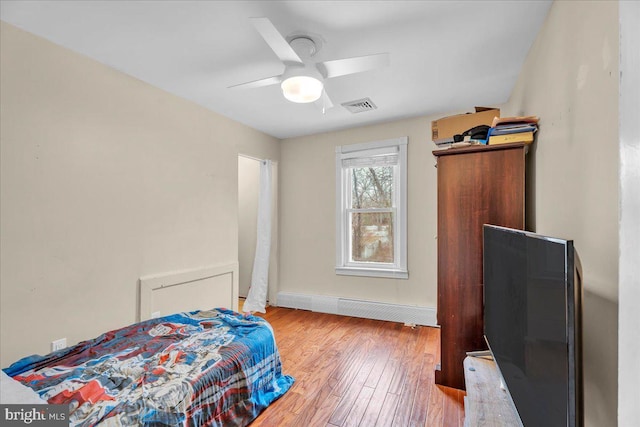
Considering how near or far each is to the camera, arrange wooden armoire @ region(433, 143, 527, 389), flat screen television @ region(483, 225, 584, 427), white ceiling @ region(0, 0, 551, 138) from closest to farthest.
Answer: flat screen television @ region(483, 225, 584, 427) → white ceiling @ region(0, 0, 551, 138) → wooden armoire @ region(433, 143, 527, 389)

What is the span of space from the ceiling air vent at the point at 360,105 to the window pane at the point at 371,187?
0.92m

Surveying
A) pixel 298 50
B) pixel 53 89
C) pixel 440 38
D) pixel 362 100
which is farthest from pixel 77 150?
pixel 440 38

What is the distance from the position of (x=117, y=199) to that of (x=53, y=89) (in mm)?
883

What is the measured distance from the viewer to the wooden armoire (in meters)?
2.09

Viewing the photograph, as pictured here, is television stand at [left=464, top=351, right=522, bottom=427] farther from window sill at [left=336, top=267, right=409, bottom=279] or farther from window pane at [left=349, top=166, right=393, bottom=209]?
window pane at [left=349, top=166, right=393, bottom=209]

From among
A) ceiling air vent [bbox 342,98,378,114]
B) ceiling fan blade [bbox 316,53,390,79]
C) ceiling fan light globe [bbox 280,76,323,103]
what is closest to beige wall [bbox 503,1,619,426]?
ceiling fan blade [bbox 316,53,390,79]

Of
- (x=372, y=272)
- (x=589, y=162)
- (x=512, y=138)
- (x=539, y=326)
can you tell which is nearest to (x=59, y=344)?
(x=539, y=326)

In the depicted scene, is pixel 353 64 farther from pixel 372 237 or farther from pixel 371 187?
pixel 372 237

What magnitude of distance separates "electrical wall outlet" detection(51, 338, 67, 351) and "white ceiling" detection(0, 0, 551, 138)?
212 centimetres

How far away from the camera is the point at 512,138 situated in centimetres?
203

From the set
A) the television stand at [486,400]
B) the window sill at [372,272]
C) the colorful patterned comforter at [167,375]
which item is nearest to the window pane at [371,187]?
the window sill at [372,272]

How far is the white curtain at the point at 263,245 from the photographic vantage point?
4.33 metres

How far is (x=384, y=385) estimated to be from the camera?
7.79ft

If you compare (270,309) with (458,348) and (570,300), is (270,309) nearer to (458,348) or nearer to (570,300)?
(458,348)
